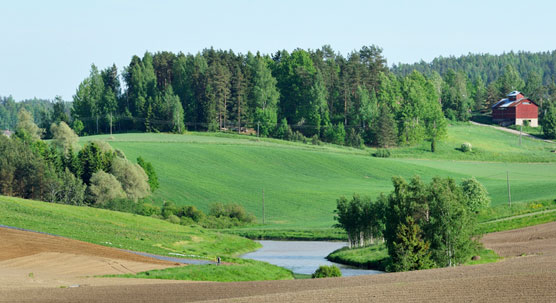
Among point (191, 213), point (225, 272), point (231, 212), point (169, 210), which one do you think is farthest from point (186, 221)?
point (225, 272)

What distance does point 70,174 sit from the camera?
11438cm

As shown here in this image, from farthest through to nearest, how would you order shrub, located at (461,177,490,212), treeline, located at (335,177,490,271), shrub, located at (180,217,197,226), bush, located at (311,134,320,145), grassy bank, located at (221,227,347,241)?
bush, located at (311,134,320,145), shrub, located at (180,217,197,226), shrub, located at (461,177,490,212), grassy bank, located at (221,227,347,241), treeline, located at (335,177,490,271)

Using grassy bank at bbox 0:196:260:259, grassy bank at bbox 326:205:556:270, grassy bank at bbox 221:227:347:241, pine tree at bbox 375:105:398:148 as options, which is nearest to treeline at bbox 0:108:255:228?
grassy bank at bbox 221:227:347:241

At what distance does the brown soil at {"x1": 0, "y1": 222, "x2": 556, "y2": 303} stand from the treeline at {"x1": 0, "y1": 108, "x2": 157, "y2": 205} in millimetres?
57640

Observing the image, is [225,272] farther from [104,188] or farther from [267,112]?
[267,112]

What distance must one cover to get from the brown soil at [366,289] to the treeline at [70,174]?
2269 inches

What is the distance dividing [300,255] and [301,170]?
6083 centimetres

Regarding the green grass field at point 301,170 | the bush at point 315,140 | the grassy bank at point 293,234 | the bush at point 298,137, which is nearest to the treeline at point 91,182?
the green grass field at point 301,170

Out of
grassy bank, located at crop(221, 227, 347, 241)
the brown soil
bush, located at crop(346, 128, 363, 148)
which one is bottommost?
grassy bank, located at crop(221, 227, 347, 241)

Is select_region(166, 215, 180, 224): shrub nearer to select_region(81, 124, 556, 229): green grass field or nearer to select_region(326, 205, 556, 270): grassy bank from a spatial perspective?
select_region(81, 124, 556, 229): green grass field

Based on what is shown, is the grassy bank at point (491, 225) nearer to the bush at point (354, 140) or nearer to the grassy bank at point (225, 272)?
the grassy bank at point (225, 272)

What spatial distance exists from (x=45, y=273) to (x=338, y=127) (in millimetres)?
134294

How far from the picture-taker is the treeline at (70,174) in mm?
112312

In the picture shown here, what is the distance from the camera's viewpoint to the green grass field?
12125 centimetres
